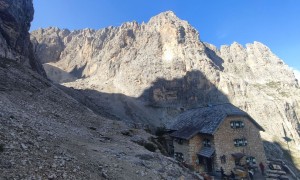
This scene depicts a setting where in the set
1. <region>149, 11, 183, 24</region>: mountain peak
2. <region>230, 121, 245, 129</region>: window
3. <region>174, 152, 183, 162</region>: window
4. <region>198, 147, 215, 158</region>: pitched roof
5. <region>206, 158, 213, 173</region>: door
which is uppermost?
<region>149, 11, 183, 24</region>: mountain peak

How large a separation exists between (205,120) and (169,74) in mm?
76450

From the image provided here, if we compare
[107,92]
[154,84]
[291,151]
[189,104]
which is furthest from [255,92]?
[107,92]

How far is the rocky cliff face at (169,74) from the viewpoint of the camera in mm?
101375

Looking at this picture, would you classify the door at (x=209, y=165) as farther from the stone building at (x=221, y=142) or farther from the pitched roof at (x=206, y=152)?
the pitched roof at (x=206, y=152)

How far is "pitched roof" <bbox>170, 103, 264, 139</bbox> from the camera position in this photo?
41891 millimetres

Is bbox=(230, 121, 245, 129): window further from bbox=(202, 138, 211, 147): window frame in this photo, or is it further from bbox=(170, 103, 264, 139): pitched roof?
bbox=(202, 138, 211, 147): window frame

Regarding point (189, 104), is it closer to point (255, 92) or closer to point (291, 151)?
point (255, 92)

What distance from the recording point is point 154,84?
116312 millimetres

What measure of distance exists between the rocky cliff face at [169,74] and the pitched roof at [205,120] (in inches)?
1575

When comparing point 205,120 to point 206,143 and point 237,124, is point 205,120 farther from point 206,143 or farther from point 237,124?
point 237,124

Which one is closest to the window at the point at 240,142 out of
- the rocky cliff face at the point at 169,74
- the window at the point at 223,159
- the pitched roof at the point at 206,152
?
the window at the point at 223,159

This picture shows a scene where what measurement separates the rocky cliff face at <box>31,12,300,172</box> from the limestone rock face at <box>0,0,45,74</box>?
26826 mm

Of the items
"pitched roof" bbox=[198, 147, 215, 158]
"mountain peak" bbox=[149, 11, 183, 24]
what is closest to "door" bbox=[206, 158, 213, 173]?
"pitched roof" bbox=[198, 147, 215, 158]

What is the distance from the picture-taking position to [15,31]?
202 feet
